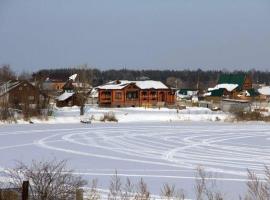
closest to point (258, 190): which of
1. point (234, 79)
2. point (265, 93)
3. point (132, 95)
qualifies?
point (132, 95)

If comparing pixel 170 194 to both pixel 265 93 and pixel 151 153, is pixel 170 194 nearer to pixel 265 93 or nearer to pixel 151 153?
pixel 151 153

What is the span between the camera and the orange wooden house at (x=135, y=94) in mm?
61094

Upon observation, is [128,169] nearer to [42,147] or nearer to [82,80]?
[42,147]

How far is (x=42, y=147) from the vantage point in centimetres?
2048

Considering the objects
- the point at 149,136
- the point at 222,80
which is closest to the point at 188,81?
the point at 222,80

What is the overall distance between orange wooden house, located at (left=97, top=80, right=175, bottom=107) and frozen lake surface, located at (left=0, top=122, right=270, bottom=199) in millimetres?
32096

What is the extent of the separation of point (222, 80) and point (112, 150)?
74876mm

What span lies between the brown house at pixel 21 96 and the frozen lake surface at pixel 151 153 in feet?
42.8

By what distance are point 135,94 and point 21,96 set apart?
20384 mm

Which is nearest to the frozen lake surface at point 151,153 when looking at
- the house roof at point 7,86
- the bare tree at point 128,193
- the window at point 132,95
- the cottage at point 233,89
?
the bare tree at point 128,193

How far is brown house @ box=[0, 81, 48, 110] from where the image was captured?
41062 millimetres

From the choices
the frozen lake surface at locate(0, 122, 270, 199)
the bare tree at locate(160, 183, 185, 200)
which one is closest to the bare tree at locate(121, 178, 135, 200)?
the bare tree at locate(160, 183, 185, 200)

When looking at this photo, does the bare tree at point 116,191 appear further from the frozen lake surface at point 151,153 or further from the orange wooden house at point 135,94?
the orange wooden house at point 135,94

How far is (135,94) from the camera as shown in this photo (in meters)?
62.2
